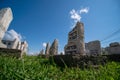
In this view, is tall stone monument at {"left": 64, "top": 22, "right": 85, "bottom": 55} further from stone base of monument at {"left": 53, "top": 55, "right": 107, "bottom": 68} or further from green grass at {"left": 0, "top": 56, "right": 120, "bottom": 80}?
green grass at {"left": 0, "top": 56, "right": 120, "bottom": 80}

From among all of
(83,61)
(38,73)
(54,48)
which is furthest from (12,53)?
(54,48)

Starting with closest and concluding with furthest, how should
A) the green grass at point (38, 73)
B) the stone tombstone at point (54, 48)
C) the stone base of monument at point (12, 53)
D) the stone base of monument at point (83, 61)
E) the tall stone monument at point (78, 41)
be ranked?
the green grass at point (38, 73) → the stone base of monument at point (83, 61) → the stone base of monument at point (12, 53) → the tall stone monument at point (78, 41) → the stone tombstone at point (54, 48)

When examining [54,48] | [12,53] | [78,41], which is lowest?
[12,53]

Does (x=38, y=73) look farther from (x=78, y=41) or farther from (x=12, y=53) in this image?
(x=78, y=41)

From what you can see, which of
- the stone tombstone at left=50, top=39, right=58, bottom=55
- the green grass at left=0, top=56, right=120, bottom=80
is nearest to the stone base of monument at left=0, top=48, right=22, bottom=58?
the green grass at left=0, top=56, right=120, bottom=80

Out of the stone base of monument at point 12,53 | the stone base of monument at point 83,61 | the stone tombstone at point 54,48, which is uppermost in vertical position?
the stone tombstone at point 54,48

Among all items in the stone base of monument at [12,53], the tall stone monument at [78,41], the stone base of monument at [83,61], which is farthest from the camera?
the tall stone monument at [78,41]

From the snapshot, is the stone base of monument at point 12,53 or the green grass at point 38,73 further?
the stone base of monument at point 12,53

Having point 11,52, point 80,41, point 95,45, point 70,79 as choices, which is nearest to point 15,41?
point 95,45

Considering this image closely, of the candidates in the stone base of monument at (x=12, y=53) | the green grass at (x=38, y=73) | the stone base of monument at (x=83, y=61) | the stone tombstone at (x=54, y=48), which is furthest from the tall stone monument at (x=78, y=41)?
the green grass at (x=38, y=73)

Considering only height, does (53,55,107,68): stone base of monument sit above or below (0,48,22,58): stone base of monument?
below

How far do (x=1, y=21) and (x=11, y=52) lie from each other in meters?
2.34

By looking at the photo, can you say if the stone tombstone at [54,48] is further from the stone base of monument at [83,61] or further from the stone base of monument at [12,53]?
the stone base of monument at [12,53]

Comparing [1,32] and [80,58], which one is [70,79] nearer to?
[80,58]
